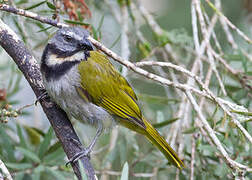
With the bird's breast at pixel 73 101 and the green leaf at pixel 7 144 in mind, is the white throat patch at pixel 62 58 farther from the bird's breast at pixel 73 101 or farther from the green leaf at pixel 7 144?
the green leaf at pixel 7 144

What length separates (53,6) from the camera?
2.86m

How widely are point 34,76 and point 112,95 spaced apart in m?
0.66

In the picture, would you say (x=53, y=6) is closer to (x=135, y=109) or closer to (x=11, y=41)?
(x=11, y=41)

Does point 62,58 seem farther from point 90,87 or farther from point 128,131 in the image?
point 128,131

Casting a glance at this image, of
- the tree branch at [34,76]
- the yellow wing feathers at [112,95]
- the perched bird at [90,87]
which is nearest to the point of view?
the tree branch at [34,76]

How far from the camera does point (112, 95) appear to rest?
11.0 feet

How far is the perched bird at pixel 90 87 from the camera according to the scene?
3.14 m

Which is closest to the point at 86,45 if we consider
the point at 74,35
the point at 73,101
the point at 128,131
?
the point at 74,35

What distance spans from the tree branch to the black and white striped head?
176 millimetres

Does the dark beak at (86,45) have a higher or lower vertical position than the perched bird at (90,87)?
higher

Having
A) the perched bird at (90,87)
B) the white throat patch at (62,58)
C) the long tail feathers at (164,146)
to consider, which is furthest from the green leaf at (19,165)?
the long tail feathers at (164,146)

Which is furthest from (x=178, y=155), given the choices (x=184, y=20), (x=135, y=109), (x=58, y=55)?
(x=184, y=20)

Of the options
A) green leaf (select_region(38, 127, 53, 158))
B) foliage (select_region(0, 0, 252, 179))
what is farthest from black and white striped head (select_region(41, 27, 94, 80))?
green leaf (select_region(38, 127, 53, 158))

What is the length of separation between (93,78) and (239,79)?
1204 millimetres
